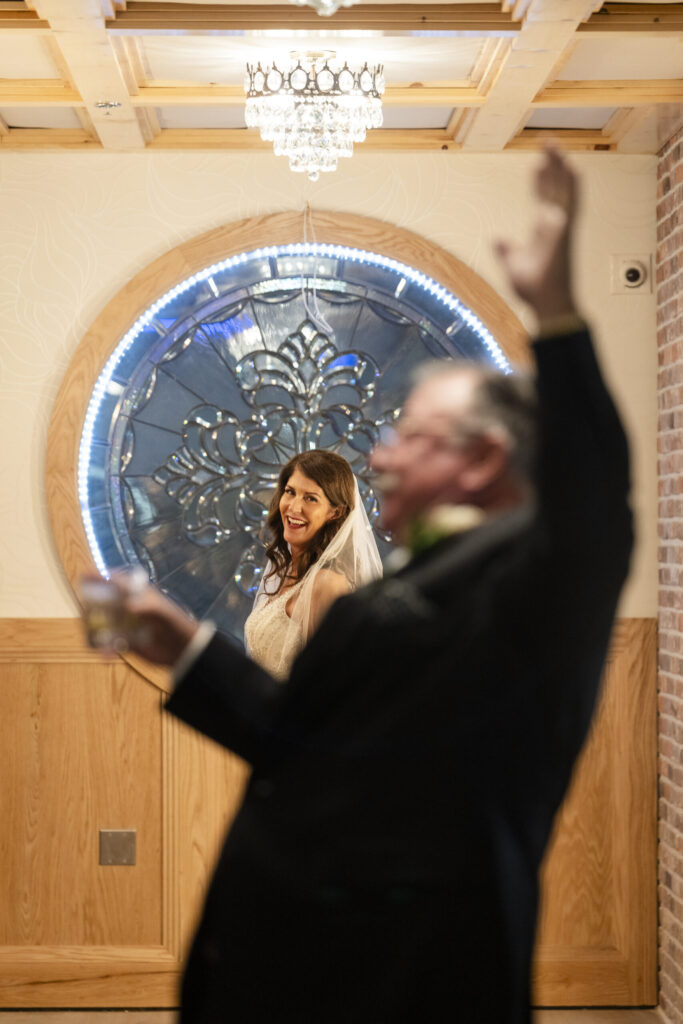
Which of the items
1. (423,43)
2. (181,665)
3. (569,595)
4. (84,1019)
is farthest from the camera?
(84,1019)

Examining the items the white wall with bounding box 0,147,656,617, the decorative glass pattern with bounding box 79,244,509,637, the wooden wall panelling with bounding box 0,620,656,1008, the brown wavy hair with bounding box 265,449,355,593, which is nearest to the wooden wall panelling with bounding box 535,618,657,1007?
the wooden wall panelling with bounding box 0,620,656,1008

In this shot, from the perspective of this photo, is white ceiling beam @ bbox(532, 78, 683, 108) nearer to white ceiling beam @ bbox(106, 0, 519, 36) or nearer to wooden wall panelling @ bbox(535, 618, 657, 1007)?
white ceiling beam @ bbox(106, 0, 519, 36)

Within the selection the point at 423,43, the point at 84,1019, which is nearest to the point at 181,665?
the point at 423,43

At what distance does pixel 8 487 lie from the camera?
360cm

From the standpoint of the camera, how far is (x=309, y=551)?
3.16 meters

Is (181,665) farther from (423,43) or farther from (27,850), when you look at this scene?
(27,850)

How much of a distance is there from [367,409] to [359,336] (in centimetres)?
23

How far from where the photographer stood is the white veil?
3006 mm

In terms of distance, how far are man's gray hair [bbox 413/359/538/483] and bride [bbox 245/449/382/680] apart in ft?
6.35

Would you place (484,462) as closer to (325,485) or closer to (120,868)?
(325,485)

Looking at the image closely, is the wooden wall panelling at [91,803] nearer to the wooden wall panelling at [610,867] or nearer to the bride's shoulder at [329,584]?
the bride's shoulder at [329,584]

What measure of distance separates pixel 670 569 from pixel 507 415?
103 inches

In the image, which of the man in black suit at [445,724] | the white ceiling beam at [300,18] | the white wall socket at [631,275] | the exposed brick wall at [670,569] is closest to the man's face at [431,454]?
the man in black suit at [445,724]

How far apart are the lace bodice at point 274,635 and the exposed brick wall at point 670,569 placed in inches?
46.2
